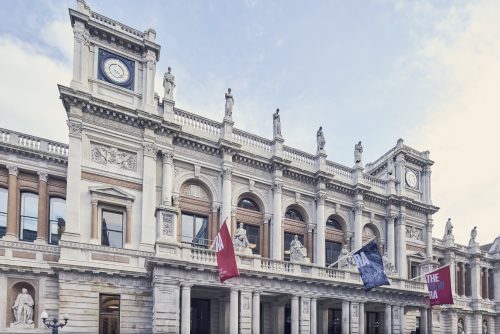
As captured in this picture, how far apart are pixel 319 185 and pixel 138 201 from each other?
15569 mm

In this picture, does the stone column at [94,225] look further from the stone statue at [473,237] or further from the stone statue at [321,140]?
the stone statue at [473,237]

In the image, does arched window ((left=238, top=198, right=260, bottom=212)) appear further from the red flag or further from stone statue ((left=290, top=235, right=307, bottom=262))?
the red flag

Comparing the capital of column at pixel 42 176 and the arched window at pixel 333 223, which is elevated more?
the capital of column at pixel 42 176

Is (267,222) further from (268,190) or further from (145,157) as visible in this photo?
(145,157)

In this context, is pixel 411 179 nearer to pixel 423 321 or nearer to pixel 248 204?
pixel 423 321

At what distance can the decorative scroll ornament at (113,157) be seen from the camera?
3031cm

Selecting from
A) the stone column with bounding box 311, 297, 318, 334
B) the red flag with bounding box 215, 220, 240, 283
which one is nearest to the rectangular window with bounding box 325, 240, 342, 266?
the stone column with bounding box 311, 297, 318, 334

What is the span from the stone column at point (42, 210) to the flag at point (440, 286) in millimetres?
28385

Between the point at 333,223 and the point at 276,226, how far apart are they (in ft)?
24.5

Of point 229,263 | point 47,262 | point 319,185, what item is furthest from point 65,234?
point 319,185

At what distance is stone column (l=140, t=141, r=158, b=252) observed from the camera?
3066 cm

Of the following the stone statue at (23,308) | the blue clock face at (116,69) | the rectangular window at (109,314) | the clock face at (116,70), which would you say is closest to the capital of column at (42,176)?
the stone statue at (23,308)

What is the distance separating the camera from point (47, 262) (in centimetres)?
2867

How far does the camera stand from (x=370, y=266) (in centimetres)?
3088
